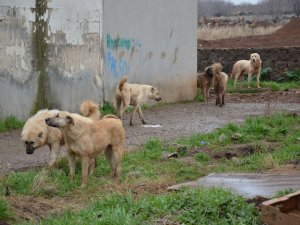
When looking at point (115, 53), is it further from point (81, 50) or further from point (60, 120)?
point (60, 120)

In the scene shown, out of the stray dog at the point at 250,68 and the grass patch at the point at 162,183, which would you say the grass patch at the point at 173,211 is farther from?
the stray dog at the point at 250,68

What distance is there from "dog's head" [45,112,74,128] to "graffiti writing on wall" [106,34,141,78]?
782 centimetres

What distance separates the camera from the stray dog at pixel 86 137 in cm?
869

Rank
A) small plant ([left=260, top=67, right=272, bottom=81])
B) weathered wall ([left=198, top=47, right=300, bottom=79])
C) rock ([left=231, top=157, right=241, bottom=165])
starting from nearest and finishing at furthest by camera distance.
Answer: rock ([left=231, top=157, right=241, bottom=165]), small plant ([left=260, top=67, right=272, bottom=81]), weathered wall ([left=198, top=47, right=300, bottom=79])

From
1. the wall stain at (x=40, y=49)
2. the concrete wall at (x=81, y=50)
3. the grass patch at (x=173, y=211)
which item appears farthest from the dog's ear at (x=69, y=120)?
the wall stain at (x=40, y=49)

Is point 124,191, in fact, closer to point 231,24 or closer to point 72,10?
point 72,10

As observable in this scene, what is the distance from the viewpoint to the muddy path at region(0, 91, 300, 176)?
11.1m

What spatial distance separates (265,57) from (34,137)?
748 inches

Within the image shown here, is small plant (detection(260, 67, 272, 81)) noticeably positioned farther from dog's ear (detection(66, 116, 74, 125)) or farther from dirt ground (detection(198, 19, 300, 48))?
dog's ear (detection(66, 116, 74, 125))

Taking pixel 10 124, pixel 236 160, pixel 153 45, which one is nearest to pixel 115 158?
pixel 236 160

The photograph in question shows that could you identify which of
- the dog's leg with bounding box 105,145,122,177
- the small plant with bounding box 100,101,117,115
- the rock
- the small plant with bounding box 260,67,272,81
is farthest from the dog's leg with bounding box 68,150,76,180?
the small plant with bounding box 260,67,272,81

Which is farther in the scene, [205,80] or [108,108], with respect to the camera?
[205,80]

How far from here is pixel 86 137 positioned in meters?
8.77

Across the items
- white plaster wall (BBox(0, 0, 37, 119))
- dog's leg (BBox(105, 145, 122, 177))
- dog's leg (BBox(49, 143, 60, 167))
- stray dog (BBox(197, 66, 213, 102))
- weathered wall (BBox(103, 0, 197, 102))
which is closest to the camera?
dog's leg (BBox(105, 145, 122, 177))
